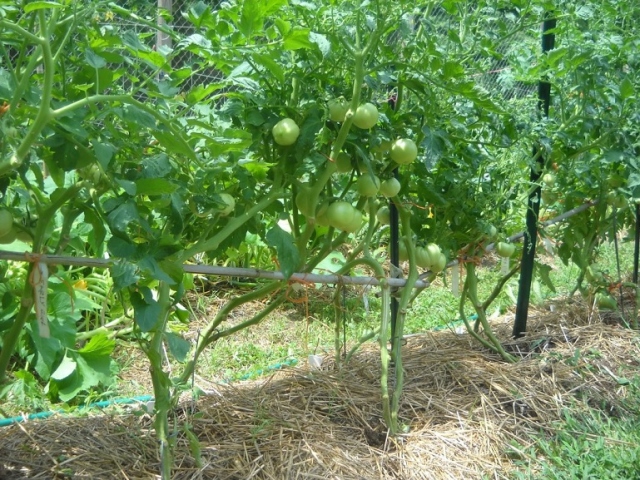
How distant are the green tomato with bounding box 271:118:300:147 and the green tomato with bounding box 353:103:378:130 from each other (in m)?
0.16

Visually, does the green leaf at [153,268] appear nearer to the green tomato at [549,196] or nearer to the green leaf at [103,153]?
the green leaf at [103,153]

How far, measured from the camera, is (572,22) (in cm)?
249

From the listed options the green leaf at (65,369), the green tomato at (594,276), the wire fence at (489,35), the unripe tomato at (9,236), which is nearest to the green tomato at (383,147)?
the wire fence at (489,35)

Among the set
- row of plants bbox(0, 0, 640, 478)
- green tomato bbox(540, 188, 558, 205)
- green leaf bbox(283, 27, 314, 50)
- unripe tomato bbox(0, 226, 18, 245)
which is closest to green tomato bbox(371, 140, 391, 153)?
row of plants bbox(0, 0, 640, 478)

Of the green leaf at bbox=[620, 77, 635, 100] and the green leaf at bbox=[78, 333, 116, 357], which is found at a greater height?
the green leaf at bbox=[620, 77, 635, 100]

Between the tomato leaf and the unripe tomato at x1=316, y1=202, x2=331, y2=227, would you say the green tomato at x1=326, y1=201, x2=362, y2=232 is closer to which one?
Answer: the unripe tomato at x1=316, y1=202, x2=331, y2=227

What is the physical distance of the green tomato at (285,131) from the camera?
183 centimetres

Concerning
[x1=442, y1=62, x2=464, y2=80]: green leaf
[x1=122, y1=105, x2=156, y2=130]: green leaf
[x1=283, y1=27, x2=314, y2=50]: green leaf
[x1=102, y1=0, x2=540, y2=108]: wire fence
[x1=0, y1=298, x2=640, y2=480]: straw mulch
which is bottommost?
[x1=0, y1=298, x2=640, y2=480]: straw mulch

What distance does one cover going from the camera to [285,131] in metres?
1.83

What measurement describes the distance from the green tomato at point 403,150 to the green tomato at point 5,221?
1.04 meters

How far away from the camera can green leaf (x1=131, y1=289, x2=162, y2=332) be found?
59.7 inches

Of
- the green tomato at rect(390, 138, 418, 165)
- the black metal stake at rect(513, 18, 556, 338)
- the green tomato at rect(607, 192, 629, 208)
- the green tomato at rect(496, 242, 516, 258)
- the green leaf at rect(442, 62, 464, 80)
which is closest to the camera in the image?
the green leaf at rect(442, 62, 464, 80)

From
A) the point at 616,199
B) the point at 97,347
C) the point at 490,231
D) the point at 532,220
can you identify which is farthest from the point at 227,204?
the point at 616,199

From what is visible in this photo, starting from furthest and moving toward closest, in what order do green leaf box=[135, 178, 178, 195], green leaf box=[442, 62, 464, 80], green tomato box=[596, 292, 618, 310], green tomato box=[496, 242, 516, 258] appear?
1. green tomato box=[596, 292, 618, 310]
2. green tomato box=[496, 242, 516, 258]
3. green leaf box=[442, 62, 464, 80]
4. green leaf box=[135, 178, 178, 195]
